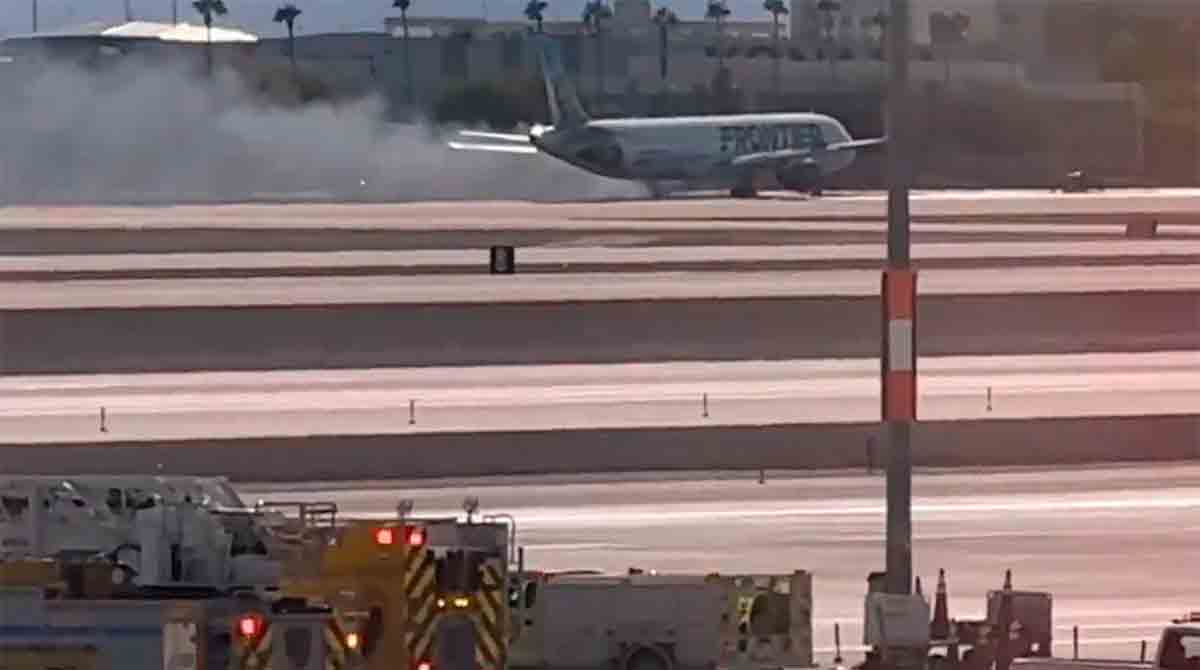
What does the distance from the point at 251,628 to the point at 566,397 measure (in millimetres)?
23971

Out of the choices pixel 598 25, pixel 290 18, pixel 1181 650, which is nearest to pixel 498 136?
pixel 598 25

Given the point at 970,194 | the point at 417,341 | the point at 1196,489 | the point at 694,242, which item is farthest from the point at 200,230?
the point at 1196,489

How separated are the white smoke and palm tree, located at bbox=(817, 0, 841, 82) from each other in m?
21.2

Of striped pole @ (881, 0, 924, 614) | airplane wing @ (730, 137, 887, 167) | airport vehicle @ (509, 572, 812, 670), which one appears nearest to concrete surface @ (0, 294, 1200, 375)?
striped pole @ (881, 0, 924, 614)

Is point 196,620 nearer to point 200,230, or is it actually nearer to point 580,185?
point 200,230

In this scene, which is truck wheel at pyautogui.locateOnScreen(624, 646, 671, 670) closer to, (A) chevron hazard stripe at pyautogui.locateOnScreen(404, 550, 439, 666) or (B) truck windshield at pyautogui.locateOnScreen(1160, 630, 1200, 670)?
(A) chevron hazard stripe at pyautogui.locateOnScreen(404, 550, 439, 666)

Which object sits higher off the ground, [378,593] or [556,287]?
[378,593]

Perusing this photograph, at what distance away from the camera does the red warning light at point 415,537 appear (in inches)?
501

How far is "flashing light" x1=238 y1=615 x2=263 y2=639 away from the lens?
1212cm

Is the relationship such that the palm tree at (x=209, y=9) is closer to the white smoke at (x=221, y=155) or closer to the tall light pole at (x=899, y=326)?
the white smoke at (x=221, y=155)

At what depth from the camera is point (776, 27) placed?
165 metres

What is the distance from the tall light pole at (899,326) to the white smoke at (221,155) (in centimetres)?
9782

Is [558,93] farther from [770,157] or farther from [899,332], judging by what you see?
[899,332]

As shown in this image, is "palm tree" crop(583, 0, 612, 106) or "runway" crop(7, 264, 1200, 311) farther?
"palm tree" crop(583, 0, 612, 106)
